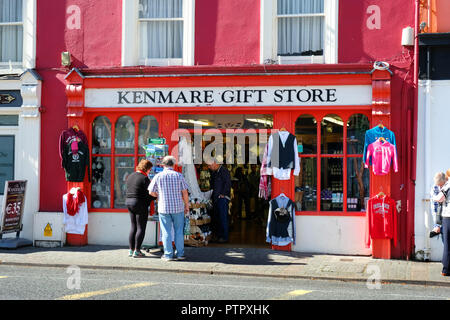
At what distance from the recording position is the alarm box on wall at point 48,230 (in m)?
14.1

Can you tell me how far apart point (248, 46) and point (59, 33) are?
4.21m

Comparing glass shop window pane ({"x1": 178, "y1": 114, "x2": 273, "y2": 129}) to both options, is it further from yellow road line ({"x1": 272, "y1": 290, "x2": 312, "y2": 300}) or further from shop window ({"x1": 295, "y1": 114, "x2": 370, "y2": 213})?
yellow road line ({"x1": 272, "y1": 290, "x2": 312, "y2": 300})

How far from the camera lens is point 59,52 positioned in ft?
47.7

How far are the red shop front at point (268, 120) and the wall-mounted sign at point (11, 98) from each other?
4.02 ft

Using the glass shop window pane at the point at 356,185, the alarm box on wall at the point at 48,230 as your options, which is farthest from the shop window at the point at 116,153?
the glass shop window pane at the point at 356,185

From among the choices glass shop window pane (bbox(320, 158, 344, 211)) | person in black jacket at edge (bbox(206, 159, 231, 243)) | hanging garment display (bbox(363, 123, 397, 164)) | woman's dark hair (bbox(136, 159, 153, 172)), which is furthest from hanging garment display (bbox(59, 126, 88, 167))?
hanging garment display (bbox(363, 123, 397, 164))

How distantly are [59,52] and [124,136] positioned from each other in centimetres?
234

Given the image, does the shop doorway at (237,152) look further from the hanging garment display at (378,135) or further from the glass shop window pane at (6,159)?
the glass shop window pane at (6,159)

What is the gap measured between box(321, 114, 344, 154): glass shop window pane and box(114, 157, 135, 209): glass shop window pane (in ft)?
13.7

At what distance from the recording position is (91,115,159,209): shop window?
14.3m

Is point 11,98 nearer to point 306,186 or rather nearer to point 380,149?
point 306,186

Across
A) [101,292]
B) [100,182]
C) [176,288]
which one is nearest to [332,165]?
[100,182]
